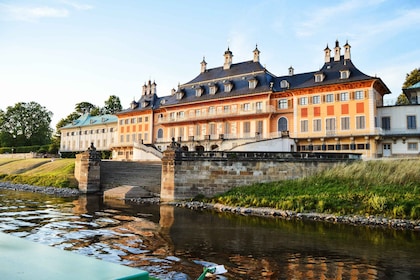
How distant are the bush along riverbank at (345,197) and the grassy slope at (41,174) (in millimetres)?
15780

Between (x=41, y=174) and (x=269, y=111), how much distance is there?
86.9 feet

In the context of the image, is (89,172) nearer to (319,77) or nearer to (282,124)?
(282,124)

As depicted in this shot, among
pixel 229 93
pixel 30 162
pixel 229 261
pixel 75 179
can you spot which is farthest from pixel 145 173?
pixel 30 162

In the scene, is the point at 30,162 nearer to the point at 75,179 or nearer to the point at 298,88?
the point at 75,179

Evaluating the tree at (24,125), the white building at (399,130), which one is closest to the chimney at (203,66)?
the white building at (399,130)

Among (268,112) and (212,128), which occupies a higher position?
(268,112)

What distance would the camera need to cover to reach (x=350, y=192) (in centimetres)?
2020

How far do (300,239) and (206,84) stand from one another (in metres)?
35.7

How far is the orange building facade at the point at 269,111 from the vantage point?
34.1m

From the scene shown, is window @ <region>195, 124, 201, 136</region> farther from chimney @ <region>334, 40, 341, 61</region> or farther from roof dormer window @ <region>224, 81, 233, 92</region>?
chimney @ <region>334, 40, 341, 61</region>

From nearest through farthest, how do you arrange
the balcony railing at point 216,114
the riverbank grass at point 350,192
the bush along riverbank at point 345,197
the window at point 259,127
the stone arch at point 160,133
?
the bush along riverbank at point 345,197, the riverbank grass at point 350,192, the balcony railing at point 216,114, the window at point 259,127, the stone arch at point 160,133

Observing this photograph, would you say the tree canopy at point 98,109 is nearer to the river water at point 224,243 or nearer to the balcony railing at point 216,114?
the balcony railing at point 216,114

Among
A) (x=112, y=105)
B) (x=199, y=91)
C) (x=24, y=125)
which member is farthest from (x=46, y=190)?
(x=24, y=125)

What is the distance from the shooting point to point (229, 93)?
42.6 m
